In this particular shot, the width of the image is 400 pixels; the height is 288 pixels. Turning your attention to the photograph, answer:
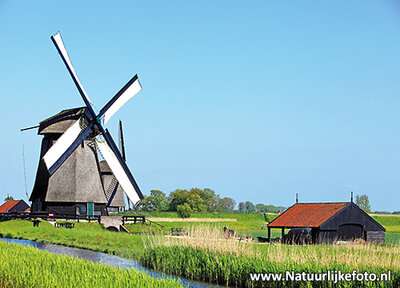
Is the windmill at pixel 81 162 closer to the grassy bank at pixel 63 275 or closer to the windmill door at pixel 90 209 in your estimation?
the windmill door at pixel 90 209

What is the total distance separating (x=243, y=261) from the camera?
1445cm

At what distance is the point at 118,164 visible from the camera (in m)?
34.5

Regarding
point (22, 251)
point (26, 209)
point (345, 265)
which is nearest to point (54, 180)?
point (22, 251)

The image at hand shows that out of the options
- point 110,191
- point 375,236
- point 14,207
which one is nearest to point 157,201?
point 14,207

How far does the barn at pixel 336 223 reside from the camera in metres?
27.7

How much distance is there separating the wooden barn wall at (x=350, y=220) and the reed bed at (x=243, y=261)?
11644 mm

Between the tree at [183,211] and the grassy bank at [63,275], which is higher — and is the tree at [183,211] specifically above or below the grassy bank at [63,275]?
below

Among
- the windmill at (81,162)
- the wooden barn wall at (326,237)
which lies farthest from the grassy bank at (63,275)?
the windmill at (81,162)

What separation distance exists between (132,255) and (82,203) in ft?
55.3

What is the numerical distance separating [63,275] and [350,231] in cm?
2103

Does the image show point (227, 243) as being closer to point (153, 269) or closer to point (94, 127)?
point (153, 269)

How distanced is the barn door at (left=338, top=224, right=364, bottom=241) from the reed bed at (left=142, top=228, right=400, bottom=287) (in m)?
12.3

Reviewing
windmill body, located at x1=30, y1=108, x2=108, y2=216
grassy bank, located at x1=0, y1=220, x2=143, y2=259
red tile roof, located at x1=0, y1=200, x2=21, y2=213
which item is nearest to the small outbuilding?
red tile roof, located at x1=0, y1=200, x2=21, y2=213

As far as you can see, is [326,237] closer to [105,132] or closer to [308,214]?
[308,214]
